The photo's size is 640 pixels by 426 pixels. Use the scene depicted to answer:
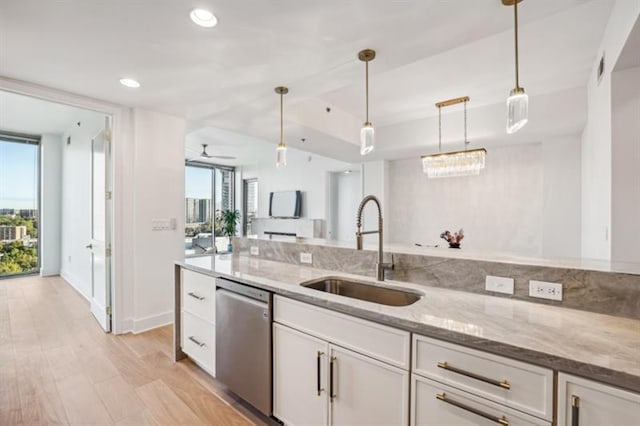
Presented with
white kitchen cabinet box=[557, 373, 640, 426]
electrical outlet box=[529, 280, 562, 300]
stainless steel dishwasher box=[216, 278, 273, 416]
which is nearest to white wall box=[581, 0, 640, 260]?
electrical outlet box=[529, 280, 562, 300]

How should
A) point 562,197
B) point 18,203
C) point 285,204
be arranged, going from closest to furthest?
point 562,197 < point 18,203 < point 285,204

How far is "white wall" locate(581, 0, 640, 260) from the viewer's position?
1.79 meters

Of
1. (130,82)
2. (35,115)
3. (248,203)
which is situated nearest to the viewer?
(130,82)

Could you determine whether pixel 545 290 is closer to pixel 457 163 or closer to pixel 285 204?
pixel 457 163

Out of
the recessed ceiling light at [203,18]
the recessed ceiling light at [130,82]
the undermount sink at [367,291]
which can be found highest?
the recessed ceiling light at [203,18]

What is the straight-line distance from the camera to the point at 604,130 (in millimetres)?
2287

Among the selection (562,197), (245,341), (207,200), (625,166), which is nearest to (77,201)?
(207,200)

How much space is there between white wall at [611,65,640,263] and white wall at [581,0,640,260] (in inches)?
2.3

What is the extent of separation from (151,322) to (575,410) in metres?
3.65

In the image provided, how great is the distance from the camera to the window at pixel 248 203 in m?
8.82

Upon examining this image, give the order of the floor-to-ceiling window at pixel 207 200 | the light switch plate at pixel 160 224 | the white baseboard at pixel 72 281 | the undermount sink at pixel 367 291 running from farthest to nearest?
the floor-to-ceiling window at pixel 207 200
the white baseboard at pixel 72 281
the light switch plate at pixel 160 224
the undermount sink at pixel 367 291

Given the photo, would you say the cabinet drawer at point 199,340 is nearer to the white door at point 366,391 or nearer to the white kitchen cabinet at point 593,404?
the white door at point 366,391

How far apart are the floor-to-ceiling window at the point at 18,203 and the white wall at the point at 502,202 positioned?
270 inches

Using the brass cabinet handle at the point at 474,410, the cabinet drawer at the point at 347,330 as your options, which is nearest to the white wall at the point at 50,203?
the cabinet drawer at the point at 347,330
